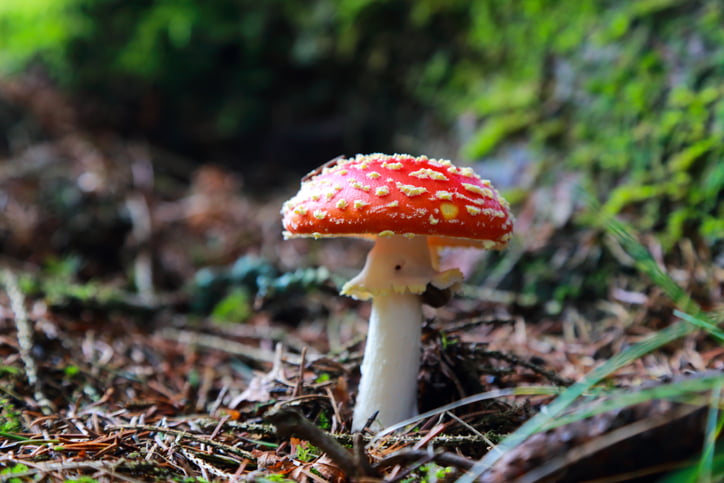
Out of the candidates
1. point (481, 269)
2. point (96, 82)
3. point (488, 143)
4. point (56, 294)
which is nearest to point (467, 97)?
point (488, 143)

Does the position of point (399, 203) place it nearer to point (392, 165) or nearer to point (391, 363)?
point (392, 165)

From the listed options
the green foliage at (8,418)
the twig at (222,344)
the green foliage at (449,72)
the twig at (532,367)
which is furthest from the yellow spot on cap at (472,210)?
the green foliage at (449,72)

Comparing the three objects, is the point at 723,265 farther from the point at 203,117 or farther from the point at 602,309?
the point at 203,117

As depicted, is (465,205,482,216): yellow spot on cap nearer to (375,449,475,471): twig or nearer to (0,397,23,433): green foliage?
(375,449,475,471): twig

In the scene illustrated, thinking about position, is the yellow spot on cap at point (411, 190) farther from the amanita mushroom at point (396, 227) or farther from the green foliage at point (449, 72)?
the green foliage at point (449, 72)

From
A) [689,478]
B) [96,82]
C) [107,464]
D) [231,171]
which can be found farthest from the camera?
[231,171]

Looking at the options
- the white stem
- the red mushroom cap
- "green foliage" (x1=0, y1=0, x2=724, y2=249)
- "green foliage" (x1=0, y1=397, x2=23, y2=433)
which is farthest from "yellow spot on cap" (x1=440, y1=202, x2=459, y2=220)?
"green foliage" (x1=0, y1=0, x2=724, y2=249)

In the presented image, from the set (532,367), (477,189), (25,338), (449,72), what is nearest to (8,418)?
(25,338)
